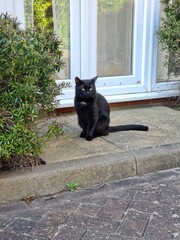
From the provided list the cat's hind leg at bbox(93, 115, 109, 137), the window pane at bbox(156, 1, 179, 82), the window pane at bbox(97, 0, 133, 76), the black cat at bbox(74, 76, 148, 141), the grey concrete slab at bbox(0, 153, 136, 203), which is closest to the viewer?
the grey concrete slab at bbox(0, 153, 136, 203)

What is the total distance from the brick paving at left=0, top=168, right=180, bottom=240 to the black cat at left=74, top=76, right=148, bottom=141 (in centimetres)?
78

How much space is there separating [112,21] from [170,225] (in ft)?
11.1

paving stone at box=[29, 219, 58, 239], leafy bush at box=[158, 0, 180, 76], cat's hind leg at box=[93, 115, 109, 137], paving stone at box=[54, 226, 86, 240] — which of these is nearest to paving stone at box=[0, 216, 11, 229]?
paving stone at box=[29, 219, 58, 239]

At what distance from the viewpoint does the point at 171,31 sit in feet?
15.0

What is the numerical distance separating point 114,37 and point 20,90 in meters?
2.77

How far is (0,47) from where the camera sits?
262 centimetres

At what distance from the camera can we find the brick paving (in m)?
2.42

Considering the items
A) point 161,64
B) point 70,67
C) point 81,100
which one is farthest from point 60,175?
point 161,64

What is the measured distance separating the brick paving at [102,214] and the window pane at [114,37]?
7.91ft

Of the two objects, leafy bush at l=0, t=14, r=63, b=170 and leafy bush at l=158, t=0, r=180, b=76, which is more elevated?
leafy bush at l=158, t=0, r=180, b=76

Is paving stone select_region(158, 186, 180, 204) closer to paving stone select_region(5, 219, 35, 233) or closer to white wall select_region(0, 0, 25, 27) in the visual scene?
paving stone select_region(5, 219, 35, 233)

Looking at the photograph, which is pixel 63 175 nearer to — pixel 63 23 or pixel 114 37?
pixel 63 23

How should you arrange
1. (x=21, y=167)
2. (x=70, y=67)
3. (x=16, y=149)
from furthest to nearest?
(x=70, y=67) → (x=21, y=167) → (x=16, y=149)

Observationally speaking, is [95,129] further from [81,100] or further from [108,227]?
[108,227]
